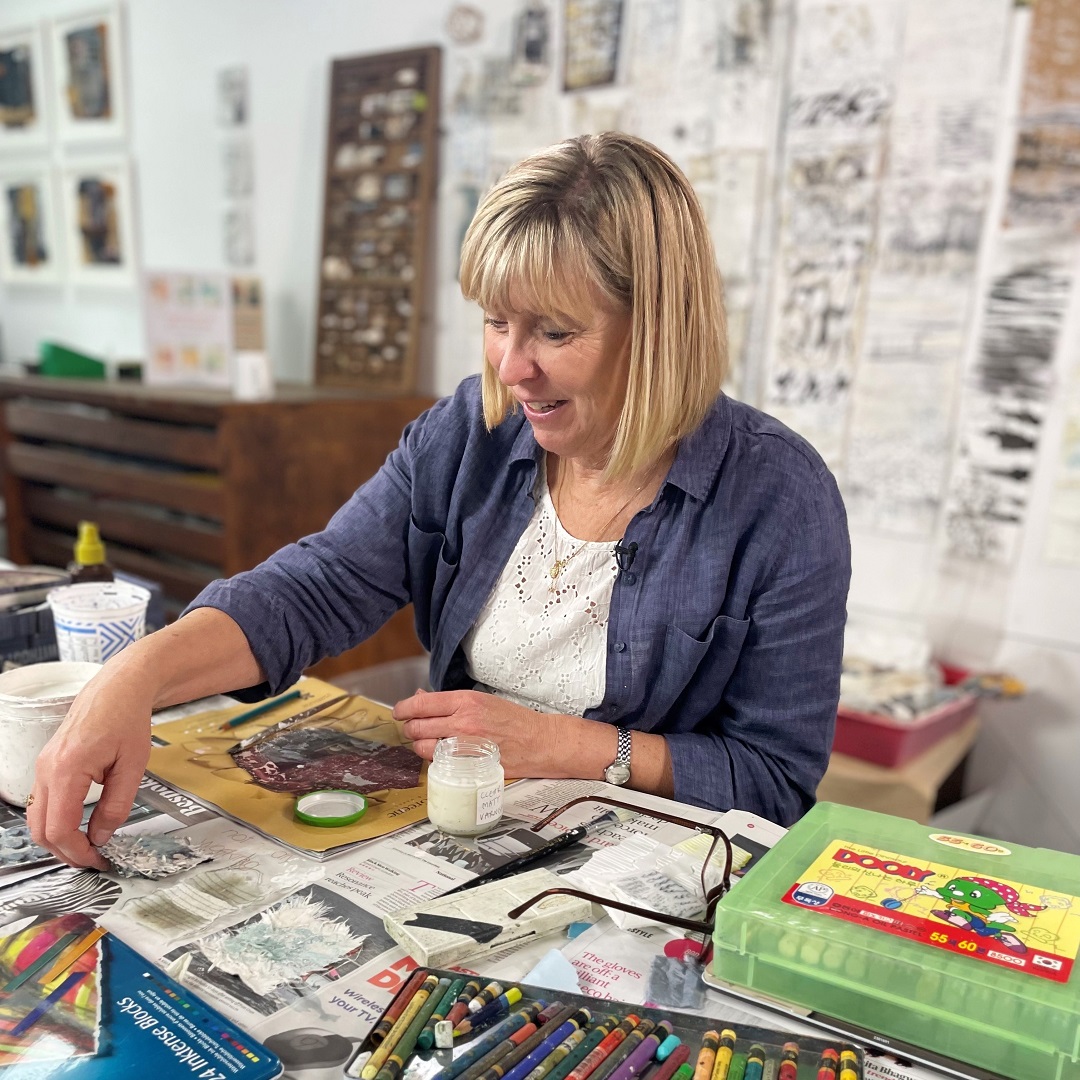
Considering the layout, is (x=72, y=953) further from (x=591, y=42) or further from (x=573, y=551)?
(x=591, y=42)

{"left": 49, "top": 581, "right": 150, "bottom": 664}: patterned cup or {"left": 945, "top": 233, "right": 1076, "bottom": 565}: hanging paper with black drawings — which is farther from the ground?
{"left": 945, "top": 233, "right": 1076, "bottom": 565}: hanging paper with black drawings

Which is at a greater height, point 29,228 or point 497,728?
point 29,228

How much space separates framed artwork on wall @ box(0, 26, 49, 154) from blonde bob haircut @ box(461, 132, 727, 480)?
11.7 feet

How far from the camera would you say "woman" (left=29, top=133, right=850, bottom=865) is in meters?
1.08

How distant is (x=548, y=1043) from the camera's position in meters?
0.64

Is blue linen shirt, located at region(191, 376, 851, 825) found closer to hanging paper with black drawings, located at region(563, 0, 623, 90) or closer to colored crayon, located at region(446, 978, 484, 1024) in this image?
colored crayon, located at region(446, 978, 484, 1024)

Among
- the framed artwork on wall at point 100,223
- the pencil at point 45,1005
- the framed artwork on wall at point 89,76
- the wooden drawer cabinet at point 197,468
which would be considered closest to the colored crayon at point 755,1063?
the pencil at point 45,1005

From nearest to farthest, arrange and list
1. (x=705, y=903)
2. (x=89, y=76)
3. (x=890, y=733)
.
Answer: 1. (x=705, y=903)
2. (x=890, y=733)
3. (x=89, y=76)

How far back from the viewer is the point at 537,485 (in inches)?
50.9

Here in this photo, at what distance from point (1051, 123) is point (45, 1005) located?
2.09 meters

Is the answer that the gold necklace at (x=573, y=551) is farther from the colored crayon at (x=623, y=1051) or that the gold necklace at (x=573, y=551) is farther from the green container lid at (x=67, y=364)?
the green container lid at (x=67, y=364)

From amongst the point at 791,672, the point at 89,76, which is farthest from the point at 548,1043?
the point at 89,76

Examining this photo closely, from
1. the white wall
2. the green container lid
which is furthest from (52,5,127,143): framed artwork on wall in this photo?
the green container lid

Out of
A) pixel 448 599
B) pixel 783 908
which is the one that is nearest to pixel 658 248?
pixel 448 599
